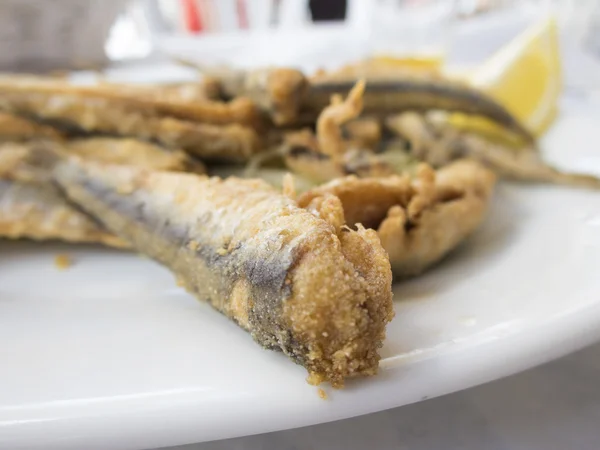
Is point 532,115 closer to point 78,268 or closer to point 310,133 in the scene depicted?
point 310,133

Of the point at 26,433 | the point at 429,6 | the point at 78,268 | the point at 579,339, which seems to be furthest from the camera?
the point at 429,6

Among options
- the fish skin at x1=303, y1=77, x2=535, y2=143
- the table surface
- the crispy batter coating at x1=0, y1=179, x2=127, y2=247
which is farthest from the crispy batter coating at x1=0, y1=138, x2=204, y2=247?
the table surface

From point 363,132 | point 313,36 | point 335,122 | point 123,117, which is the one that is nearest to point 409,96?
point 363,132

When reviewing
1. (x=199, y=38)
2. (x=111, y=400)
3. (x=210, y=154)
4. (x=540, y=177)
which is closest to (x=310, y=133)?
(x=210, y=154)

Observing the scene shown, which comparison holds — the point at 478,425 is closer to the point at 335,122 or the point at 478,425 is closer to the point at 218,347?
the point at 218,347

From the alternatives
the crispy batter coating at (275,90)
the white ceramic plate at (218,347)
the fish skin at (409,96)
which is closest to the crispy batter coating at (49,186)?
the white ceramic plate at (218,347)
